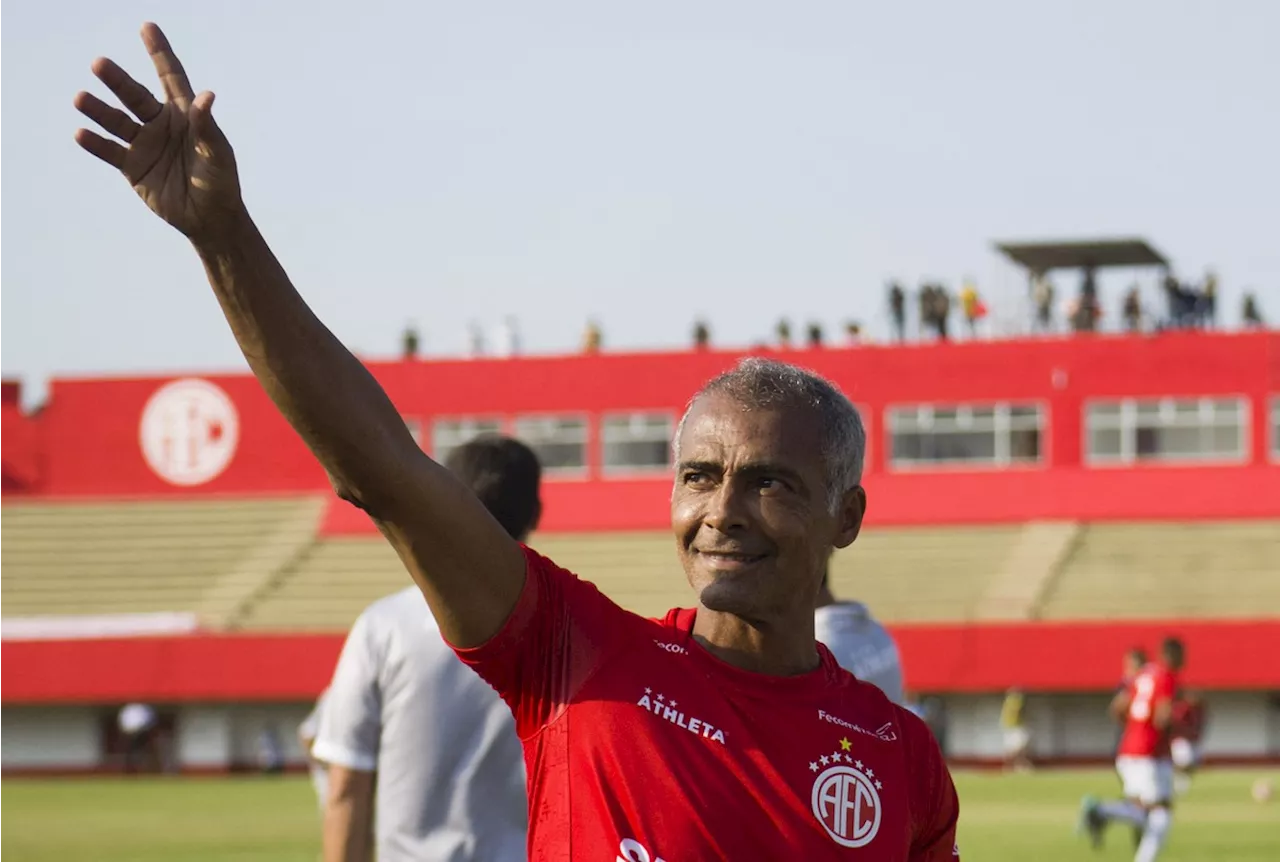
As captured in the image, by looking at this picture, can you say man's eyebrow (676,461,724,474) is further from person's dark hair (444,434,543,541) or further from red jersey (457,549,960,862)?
person's dark hair (444,434,543,541)

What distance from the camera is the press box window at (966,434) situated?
51094mm

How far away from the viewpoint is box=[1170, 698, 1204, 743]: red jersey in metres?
26.0

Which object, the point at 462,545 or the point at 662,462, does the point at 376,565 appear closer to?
the point at 662,462

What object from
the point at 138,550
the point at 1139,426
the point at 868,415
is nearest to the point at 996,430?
the point at 868,415

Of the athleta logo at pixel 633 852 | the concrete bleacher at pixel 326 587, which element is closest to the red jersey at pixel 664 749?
the athleta logo at pixel 633 852

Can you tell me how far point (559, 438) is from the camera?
54531mm

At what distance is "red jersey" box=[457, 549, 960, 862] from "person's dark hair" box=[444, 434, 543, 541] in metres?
2.09

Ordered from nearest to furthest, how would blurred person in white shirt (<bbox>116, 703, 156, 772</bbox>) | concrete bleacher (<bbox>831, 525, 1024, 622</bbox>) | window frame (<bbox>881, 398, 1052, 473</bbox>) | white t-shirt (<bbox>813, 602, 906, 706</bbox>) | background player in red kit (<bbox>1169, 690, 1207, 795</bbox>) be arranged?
white t-shirt (<bbox>813, 602, 906, 706</bbox>) < background player in red kit (<bbox>1169, 690, 1207, 795</bbox>) < blurred person in white shirt (<bbox>116, 703, 156, 772</bbox>) < concrete bleacher (<bbox>831, 525, 1024, 622</bbox>) < window frame (<bbox>881, 398, 1052, 473</bbox>)

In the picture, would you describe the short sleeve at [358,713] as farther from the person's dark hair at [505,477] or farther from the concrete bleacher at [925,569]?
the concrete bleacher at [925,569]

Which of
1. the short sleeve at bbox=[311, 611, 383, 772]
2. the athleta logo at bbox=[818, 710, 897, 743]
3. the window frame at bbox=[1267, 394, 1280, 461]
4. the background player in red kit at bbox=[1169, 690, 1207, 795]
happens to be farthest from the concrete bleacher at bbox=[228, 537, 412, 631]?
the athleta logo at bbox=[818, 710, 897, 743]

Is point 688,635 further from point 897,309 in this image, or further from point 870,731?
point 897,309

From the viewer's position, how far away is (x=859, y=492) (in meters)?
3.83

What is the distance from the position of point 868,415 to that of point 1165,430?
22.1 feet

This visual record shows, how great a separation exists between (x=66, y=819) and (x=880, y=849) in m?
25.3
